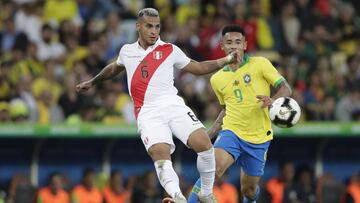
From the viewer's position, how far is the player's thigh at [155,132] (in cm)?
1384

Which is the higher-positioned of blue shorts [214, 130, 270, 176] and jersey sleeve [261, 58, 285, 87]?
jersey sleeve [261, 58, 285, 87]

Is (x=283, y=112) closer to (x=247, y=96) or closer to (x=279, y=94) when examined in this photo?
(x=279, y=94)

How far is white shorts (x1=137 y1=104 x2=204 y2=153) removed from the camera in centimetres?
1391

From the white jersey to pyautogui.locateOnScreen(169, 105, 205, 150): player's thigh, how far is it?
0.14 metres

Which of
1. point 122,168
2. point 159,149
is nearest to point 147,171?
point 122,168

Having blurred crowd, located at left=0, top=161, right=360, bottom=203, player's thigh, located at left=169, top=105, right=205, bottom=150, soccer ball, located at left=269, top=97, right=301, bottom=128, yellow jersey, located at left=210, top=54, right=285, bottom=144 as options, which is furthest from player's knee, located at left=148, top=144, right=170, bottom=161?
blurred crowd, located at left=0, top=161, right=360, bottom=203

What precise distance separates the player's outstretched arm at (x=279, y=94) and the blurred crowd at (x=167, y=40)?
606 cm

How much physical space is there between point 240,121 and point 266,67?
2.47ft

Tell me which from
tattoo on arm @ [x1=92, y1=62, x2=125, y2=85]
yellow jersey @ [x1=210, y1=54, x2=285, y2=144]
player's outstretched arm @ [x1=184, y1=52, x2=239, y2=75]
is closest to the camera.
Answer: player's outstretched arm @ [x1=184, y1=52, x2=239, y2=75]

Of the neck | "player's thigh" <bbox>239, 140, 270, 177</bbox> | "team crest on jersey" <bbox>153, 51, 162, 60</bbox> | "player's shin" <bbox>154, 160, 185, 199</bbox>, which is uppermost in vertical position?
"team crest on jersey" <bbox>153, 51, 162, 60</bbox>

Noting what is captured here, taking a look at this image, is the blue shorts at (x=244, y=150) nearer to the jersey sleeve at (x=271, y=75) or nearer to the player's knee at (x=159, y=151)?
the jersey sleeve at (x=271, y=75)

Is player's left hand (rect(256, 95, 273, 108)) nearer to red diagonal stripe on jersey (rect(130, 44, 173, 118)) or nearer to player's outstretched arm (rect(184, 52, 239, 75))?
player's outstretched arm (rect(184, 52, 239, 75))

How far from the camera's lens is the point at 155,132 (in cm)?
1387

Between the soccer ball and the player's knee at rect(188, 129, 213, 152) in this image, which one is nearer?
the player's knee at rect(188, 129, 213, 152)
